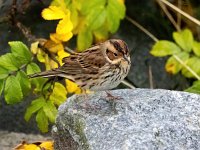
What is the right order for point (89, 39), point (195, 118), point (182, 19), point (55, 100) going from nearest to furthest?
point (195, 118) → point (55, 100) → point (89, 39) → point (182, 19)

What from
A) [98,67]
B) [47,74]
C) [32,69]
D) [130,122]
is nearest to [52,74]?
[47,74]

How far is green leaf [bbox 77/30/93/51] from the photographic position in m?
5.59

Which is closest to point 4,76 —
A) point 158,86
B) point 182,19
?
point 158,86

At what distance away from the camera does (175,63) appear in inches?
237

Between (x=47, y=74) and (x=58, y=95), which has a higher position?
(x=47, y=74)

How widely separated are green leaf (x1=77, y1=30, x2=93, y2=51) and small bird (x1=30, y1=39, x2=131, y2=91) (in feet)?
2.55

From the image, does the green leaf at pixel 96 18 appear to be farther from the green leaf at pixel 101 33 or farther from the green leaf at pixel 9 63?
the green leaf at pixel 9 63

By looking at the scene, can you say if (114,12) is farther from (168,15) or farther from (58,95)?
(168,15)

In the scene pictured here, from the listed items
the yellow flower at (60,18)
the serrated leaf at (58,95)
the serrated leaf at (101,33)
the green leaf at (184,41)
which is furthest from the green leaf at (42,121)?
the green leaf at (184,41)

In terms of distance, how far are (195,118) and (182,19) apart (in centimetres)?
316

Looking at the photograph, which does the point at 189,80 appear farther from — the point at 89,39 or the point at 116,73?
the point at 116,73

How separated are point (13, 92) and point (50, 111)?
33cm

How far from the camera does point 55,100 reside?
16.2 feet

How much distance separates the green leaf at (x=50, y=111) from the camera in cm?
479
